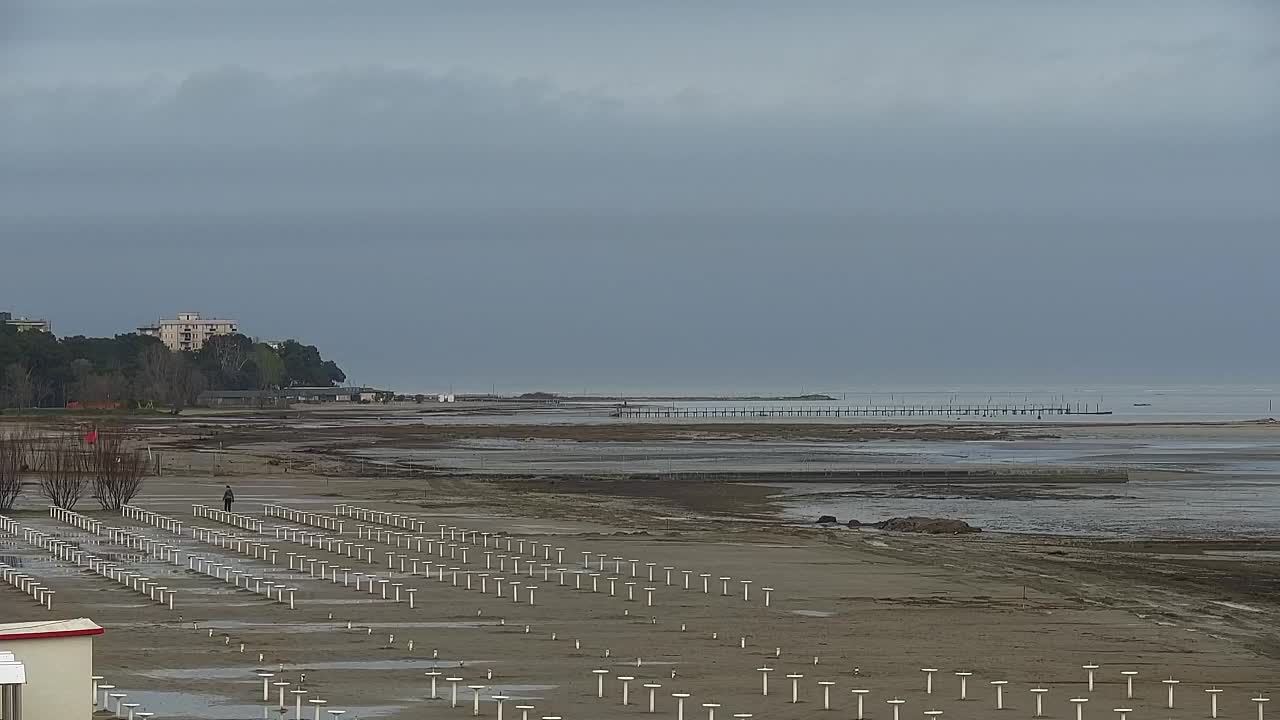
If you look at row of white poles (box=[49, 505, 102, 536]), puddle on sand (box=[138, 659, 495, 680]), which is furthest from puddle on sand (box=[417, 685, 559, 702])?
row of white poles (box=[49, 505, 102, 536])

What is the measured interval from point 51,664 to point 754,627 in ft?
56.3

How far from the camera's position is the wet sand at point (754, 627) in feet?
80.5

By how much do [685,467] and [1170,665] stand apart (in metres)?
66.5

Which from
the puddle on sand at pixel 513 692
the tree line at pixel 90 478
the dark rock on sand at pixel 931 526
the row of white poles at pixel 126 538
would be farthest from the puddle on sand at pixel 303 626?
the tree line at pixel 90 478

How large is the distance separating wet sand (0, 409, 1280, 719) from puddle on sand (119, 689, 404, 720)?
0.06 meters

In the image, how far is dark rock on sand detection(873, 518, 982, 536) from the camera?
54584 millimetres

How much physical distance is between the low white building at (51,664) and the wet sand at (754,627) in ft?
21.3

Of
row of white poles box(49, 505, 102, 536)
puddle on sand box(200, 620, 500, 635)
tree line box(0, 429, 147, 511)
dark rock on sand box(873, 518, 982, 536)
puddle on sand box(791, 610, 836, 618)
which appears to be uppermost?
tree line box(0, 429, 147, 511)

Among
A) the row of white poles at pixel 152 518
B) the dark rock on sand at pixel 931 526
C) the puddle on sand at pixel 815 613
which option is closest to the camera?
the puddle on sand at pixel 815 613

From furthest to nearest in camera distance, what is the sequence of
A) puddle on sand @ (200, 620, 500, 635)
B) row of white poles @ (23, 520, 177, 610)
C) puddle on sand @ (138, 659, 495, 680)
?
row of white poles @ (23, 520, 177, 610) → puddle on sand @ (200, 620, 500, 635) → puddle on sand @ (138, 659, 495, 680)

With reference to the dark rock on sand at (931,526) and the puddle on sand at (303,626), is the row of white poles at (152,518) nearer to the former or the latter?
the puddle on sand at (303,626)

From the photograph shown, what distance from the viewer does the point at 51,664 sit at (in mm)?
15836

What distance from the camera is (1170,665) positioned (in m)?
27.4

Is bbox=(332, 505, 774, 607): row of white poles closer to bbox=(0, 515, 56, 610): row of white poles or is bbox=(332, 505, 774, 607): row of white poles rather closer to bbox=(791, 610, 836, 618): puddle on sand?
bbox=(791, 610, 836, 618): puddle on sand
